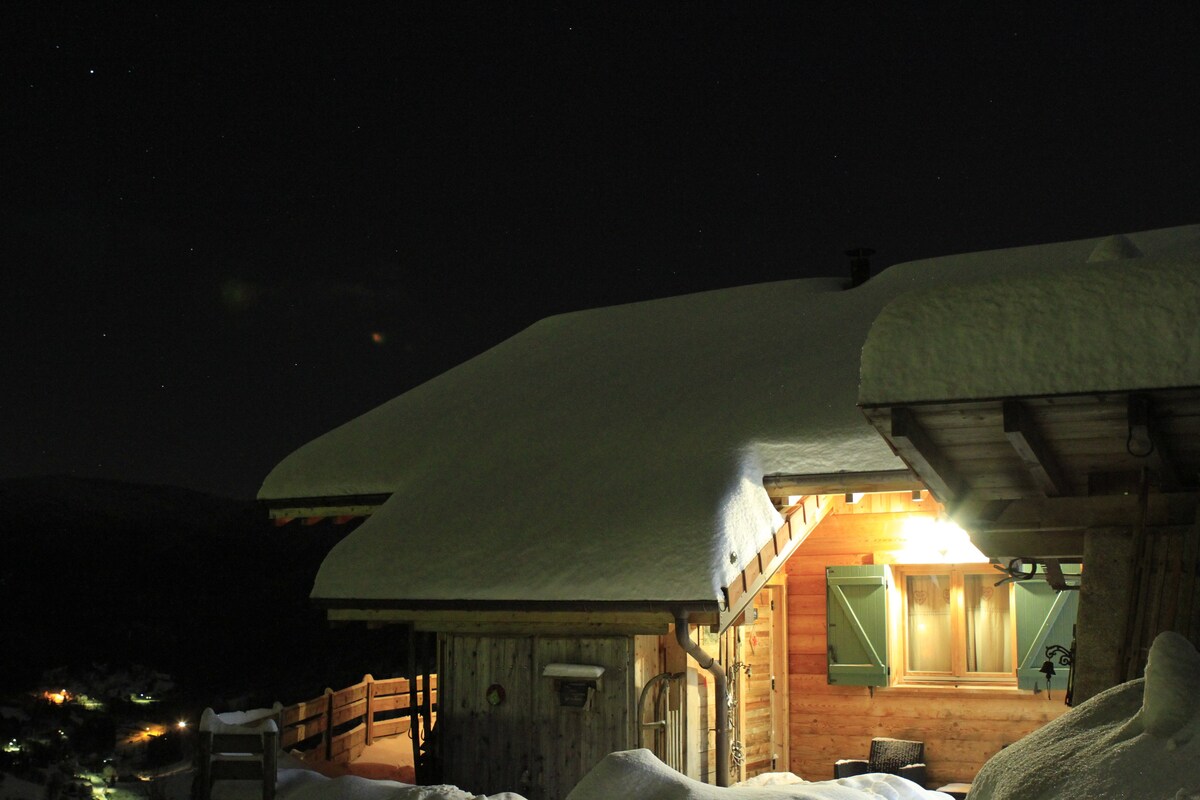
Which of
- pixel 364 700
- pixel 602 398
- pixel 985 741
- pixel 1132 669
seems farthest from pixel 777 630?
pixel 1132 669

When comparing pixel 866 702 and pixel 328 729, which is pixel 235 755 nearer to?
pixel 328 729

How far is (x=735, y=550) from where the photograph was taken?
9.12 metres

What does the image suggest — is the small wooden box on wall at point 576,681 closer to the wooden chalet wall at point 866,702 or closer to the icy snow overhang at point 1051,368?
the wooden chalet wall at point 866,702

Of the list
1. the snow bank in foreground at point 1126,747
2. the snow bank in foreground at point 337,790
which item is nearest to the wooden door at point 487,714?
the snow bank in foreground at point 337,790

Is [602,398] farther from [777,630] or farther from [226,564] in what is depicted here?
[226,564]

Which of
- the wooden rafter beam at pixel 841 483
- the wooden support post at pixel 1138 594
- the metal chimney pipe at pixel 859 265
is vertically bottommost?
the wooden support post at pixel 1138 594

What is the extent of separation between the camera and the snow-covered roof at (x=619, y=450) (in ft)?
31.0

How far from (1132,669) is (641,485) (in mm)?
5947

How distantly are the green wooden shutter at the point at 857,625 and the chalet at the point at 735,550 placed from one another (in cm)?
2

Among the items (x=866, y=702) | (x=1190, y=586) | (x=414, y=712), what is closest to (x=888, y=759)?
(x=866, y=702)

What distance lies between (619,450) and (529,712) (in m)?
2.62

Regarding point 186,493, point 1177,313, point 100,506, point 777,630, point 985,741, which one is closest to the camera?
point 1177,313

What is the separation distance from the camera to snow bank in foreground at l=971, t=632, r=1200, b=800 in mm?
2727

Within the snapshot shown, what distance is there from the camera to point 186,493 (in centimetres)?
5306
